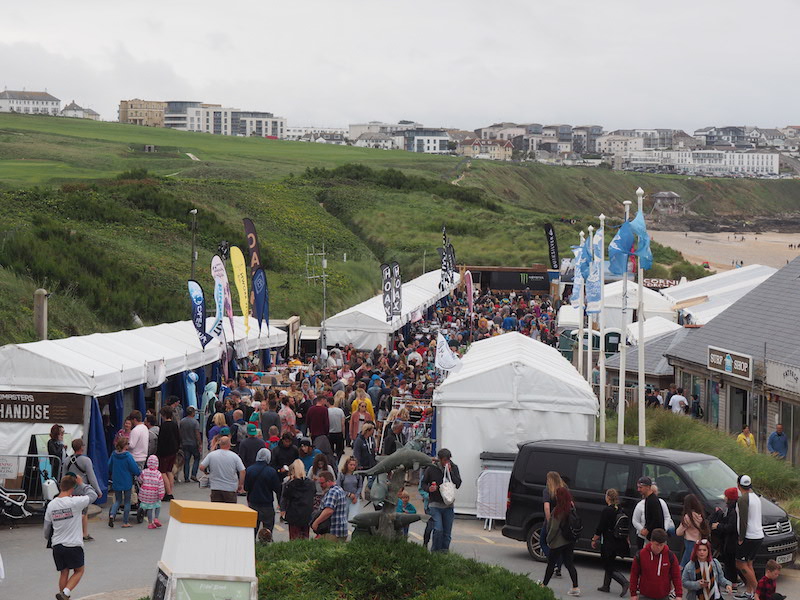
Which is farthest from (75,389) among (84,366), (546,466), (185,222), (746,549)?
(185,222)

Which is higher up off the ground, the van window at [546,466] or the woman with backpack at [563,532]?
the van window at [546,466]

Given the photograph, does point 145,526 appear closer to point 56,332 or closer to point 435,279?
point 56,332

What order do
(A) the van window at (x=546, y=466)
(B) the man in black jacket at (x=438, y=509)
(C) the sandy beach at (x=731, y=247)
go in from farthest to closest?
(C) the sandy beach at (x=731, y=247), (A) the van window at (x=546, y=466), (B) the man in black jacket at (x=438, y=509)

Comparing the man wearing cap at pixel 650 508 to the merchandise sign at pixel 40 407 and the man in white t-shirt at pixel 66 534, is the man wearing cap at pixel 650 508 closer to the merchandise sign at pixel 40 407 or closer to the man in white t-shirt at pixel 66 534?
the man in white t-shirt at pixel 66 534

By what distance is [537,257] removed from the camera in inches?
3027

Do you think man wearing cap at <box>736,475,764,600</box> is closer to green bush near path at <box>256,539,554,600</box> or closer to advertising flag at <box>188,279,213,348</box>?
green bush near path at <box>256,539,554,600</box>

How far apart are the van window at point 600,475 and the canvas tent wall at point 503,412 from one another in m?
2.97

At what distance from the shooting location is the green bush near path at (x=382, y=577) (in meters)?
10.8

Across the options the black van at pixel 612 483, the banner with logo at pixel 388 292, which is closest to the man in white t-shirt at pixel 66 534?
the black van at pixel 612 483

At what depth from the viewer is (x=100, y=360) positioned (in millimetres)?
17750

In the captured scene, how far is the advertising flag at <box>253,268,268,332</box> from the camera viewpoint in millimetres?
26953

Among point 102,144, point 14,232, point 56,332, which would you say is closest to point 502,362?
point 56,332

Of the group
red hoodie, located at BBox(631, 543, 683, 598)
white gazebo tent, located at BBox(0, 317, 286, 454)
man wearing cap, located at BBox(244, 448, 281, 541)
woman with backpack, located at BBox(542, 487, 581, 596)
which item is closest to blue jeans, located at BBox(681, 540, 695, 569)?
red hoodie, located at BBox(631, 543, 683, 598)

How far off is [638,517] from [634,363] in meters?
16.7
